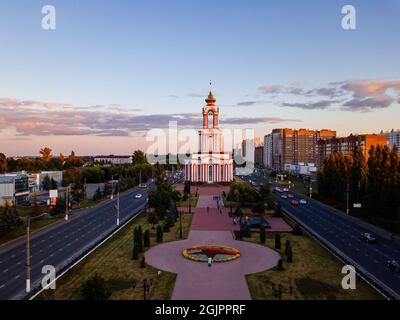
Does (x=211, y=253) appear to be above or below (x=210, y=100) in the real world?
below

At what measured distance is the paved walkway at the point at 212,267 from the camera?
102 feet

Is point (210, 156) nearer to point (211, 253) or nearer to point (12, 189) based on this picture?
point (12, 189)

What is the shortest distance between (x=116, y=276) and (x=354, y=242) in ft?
104

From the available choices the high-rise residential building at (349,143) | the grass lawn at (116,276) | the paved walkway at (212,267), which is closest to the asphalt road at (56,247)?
the grass lawn at (116,276)

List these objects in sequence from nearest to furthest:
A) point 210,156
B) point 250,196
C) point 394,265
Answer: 1. point 394,265
2. point 250,196
3. point 210,156

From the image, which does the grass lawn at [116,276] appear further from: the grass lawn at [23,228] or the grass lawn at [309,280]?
the grass lawn at [23,228]

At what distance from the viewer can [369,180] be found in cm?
7312

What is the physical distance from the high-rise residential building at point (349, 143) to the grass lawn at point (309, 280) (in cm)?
10540

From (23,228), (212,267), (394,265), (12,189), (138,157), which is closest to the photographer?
(394,265)

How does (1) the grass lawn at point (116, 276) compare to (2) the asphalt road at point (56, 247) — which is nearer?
(1) the grass lawn at point (116, 276)

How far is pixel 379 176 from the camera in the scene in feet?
224

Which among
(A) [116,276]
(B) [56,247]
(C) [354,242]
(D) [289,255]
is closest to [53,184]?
(B) [56,247]
